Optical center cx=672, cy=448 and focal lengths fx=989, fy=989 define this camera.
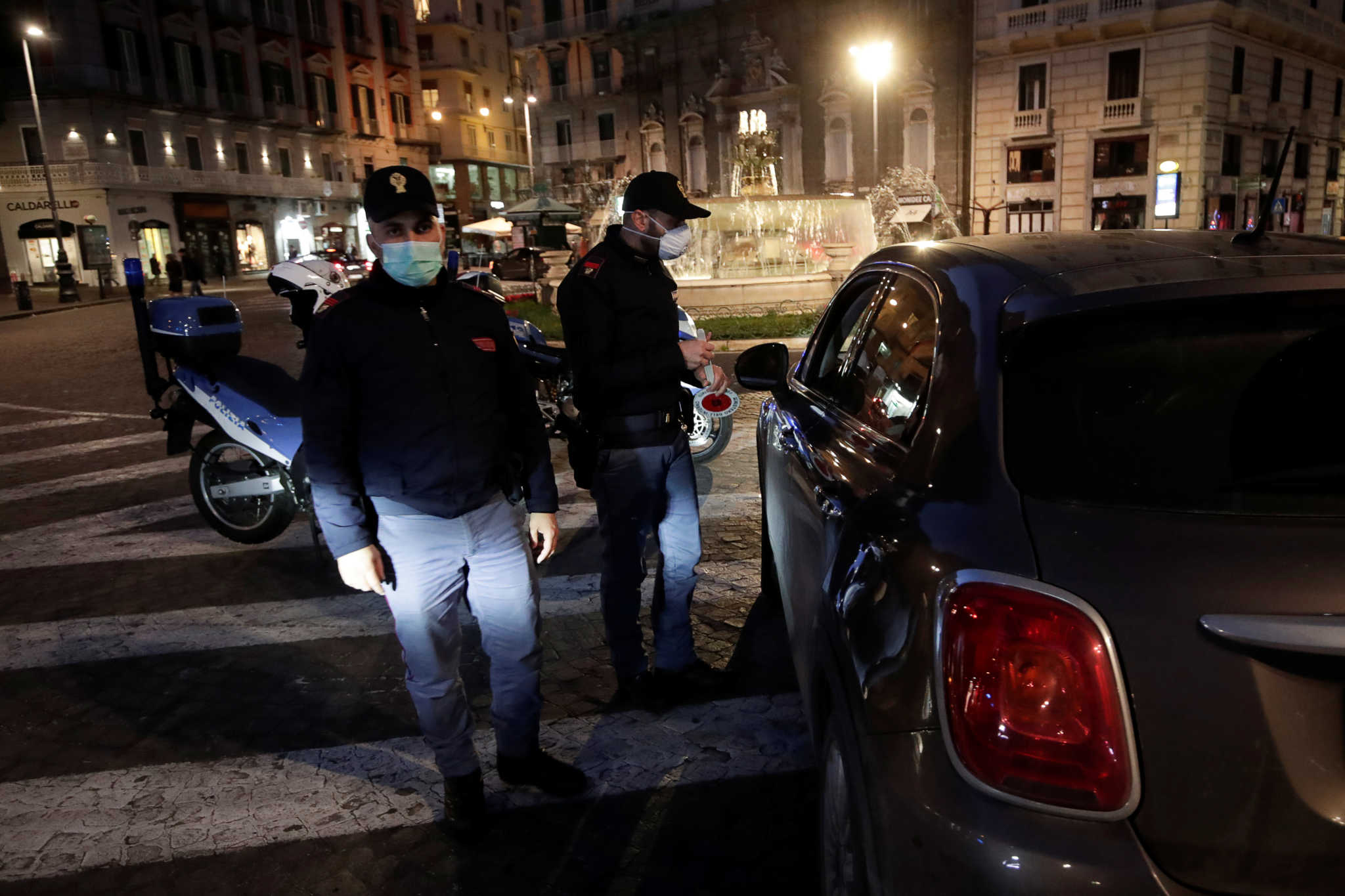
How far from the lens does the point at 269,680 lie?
4059 millimetres

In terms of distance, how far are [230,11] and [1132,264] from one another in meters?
54.0

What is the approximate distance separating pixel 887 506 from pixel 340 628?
3.33 metres

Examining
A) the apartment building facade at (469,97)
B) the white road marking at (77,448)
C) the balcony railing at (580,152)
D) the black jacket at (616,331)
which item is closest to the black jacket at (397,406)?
the black jacket at (616,331)

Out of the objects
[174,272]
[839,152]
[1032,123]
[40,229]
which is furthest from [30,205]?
[1032,123]

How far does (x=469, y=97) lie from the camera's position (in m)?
69.7

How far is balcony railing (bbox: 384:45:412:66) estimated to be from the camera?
200 feet

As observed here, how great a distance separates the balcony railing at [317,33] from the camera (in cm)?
5278

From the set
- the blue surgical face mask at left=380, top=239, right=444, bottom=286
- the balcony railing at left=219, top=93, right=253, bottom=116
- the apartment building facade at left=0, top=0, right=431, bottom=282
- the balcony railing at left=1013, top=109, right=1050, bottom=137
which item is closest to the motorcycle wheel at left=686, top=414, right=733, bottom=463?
the blue surgical face mask at left=380, top=239, right=444, bottom=286

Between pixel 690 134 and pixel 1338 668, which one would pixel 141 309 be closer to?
pixel 1338 668

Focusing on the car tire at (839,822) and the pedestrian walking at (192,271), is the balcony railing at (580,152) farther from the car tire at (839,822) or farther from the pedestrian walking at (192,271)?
the car tire at (839,822)

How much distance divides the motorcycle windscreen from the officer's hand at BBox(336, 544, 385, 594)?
1790 mm

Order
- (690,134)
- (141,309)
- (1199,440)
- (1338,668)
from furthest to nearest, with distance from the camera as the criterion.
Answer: (690,134) → (141,309) → (1199,440) → (1338,668)

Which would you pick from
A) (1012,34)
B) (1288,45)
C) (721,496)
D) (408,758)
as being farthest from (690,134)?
(408,758)

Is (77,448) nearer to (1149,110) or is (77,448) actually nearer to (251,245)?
(1149,110)
